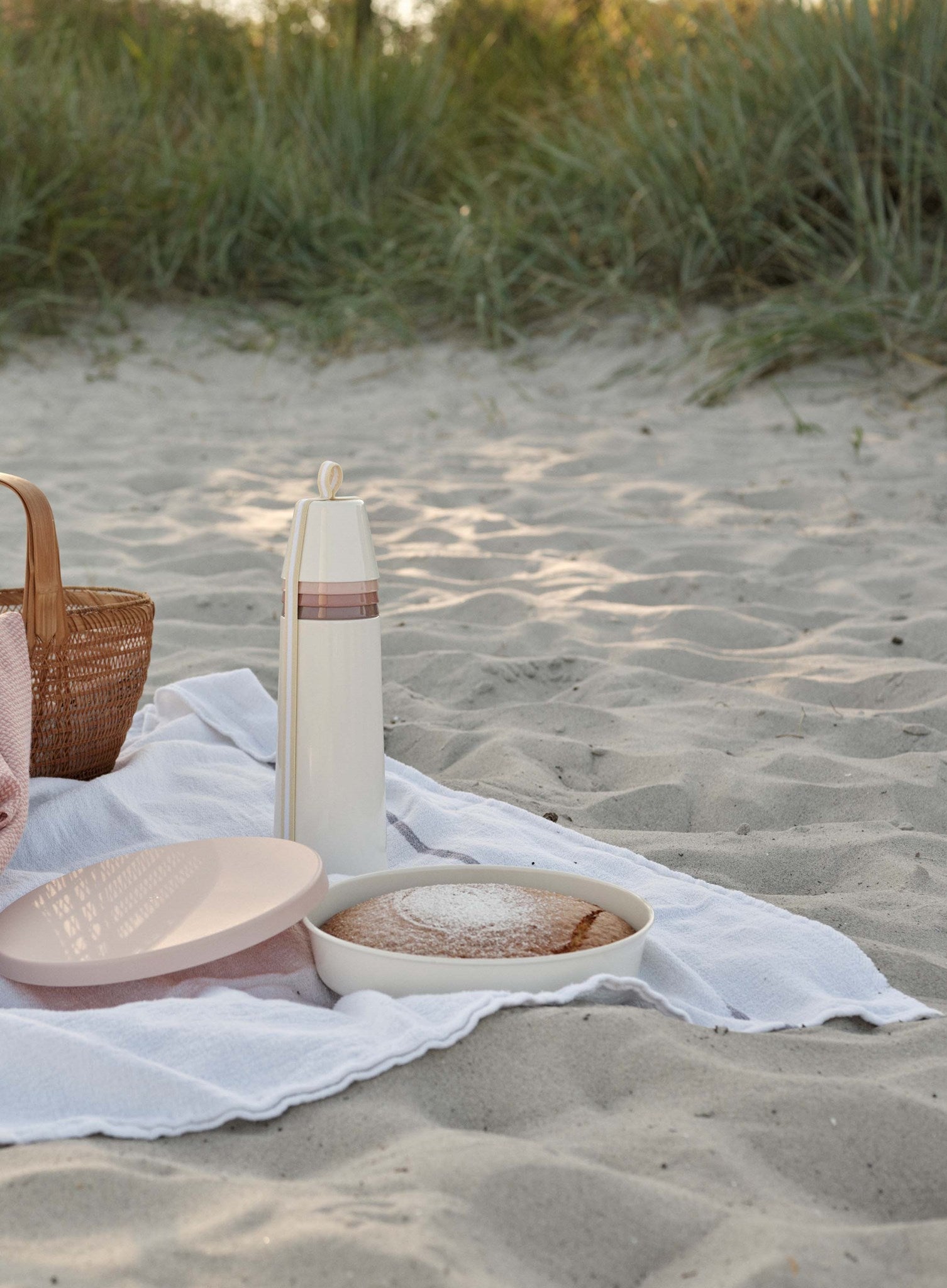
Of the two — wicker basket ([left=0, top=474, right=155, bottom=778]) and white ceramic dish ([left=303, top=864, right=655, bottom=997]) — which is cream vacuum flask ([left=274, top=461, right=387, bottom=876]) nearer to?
white ceramic dish ([left=303, top=864, right=655, bottom=997])

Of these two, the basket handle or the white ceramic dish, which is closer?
the white ceramic dish

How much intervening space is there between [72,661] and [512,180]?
4.78m

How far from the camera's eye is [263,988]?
4.27 ft

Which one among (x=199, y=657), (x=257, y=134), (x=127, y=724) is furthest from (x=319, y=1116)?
(x=257, y=134)

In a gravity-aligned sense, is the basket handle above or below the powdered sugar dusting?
above

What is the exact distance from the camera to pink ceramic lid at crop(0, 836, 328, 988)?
1.22m

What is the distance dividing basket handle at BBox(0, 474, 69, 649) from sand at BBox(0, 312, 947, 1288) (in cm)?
63

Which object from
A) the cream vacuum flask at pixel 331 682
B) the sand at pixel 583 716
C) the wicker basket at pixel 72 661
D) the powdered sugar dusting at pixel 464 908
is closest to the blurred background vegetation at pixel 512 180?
the sand at pixel 583 716

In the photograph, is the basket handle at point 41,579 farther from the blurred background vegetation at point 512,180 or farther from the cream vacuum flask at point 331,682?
the blurred background vegetation at point 512,180

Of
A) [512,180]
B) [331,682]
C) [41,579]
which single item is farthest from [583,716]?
[512,180]

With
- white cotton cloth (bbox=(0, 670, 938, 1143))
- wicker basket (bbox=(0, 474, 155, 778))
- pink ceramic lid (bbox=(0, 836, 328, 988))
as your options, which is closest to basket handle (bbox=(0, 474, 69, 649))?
wicker basket (bbox=(0, 474, 155, 778))

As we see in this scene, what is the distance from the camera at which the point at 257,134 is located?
5668 mm

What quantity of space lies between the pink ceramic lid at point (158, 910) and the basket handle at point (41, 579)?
0.37 meters

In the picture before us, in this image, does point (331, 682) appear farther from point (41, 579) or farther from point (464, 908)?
point (41, 579)
